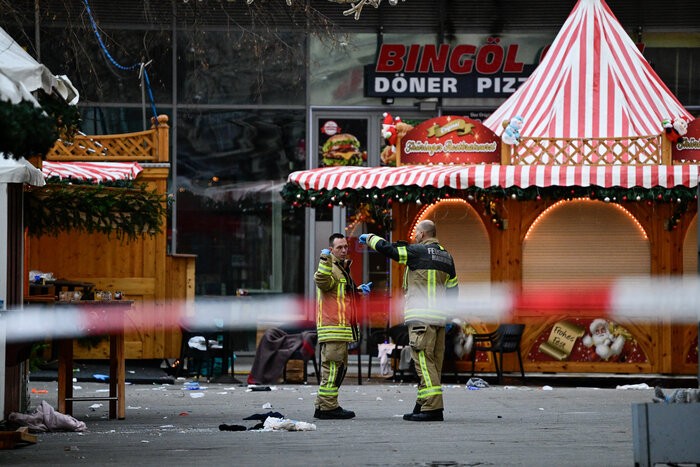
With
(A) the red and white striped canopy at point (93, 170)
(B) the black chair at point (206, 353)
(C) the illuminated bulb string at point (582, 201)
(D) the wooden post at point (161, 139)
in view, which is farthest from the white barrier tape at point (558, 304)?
(D) the wooden post at point (161, 139)

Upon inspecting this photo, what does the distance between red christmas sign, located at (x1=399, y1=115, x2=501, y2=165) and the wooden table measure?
735 centimetres

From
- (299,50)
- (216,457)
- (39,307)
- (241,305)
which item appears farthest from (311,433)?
(299,50)

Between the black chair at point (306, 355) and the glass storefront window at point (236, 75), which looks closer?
the black chair at point (306, 355)

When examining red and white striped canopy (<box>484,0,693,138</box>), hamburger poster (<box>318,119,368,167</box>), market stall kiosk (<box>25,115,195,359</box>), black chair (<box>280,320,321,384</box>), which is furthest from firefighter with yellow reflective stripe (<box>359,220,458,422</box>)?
hamburger poster (<box>318,119,368,167</box>)

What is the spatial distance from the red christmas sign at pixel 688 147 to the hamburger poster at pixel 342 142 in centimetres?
670

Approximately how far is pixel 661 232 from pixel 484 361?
3.10 metres

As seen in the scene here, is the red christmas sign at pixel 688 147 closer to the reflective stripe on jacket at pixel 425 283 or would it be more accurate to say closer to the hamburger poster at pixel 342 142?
the hamburger poster at pixel 342 142

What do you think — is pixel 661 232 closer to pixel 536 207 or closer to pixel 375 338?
pixel 536 207

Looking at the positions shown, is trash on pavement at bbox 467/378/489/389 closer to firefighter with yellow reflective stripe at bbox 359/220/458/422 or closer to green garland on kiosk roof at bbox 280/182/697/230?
green garland on kiosk roof at bbox 280/182/697/230

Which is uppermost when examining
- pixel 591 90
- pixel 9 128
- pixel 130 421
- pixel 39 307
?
pixel 591 90

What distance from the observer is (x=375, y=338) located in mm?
21281

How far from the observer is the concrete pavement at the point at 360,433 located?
1122cm

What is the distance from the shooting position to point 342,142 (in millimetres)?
25359

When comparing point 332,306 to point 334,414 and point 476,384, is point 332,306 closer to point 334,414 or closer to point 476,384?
point 334,414
